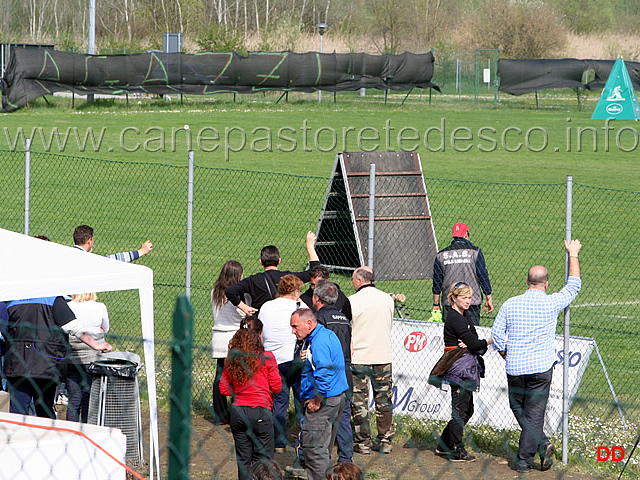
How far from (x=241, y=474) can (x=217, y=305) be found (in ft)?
8.08

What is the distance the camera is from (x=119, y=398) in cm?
778

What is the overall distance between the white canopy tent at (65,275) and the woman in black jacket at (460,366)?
2446mm

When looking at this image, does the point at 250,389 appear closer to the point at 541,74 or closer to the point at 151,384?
the point at 151,384

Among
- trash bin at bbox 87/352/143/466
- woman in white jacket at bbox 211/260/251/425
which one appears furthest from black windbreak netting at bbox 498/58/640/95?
trash bin at bbox 87/352/143/466

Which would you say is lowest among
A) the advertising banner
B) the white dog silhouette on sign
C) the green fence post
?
the advertising banner

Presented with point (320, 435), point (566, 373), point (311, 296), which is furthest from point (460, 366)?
point (320, 435)

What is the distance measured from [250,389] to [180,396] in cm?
322

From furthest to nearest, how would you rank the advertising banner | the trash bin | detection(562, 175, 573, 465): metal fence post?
1. the advertising banner
2. detection(562, 175, 573, 465): metal fence post
3. the trash bin

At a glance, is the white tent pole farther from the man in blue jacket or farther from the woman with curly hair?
the man in blue jacket

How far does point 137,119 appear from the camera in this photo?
3244 centimetres

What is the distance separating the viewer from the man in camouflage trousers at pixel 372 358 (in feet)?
27.4

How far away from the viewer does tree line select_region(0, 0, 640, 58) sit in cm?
6612

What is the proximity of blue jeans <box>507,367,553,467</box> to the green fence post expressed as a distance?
4.67 metres

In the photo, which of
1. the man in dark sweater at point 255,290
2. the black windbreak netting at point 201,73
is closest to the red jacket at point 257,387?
the man in dark sweater at point 255,290
